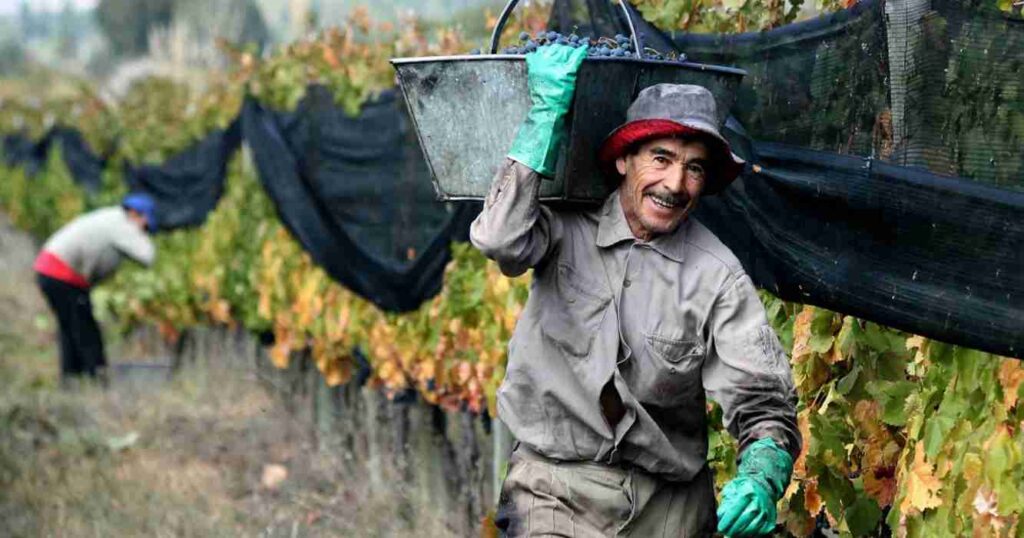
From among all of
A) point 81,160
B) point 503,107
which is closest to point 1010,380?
point 503,107

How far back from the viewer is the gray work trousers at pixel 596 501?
3.95 meters

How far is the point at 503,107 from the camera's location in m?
4.04

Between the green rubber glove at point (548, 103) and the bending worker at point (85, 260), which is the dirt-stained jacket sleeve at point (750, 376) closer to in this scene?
the green rubber glove at point (548, 103)

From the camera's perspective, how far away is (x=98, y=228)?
1316cm

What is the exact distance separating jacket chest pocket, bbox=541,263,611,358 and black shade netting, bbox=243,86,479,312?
284 cm

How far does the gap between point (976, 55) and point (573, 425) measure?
4.37 ft

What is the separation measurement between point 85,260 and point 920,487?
406 inches

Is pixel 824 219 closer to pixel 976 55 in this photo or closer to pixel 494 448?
pixel 976 55

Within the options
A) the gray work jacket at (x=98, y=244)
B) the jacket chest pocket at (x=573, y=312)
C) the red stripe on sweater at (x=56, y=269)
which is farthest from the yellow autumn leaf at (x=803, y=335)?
the red stripe on sweater at (x=56, y=269)

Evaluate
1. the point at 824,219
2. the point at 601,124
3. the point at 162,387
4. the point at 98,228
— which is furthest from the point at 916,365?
the point at 98,228

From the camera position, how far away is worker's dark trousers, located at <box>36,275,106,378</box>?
509 inches

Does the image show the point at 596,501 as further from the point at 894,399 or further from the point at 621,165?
the point at 894,399

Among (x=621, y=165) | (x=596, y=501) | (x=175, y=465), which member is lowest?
(x=175, y=465)

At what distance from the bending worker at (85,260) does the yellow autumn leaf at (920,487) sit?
992 cm
